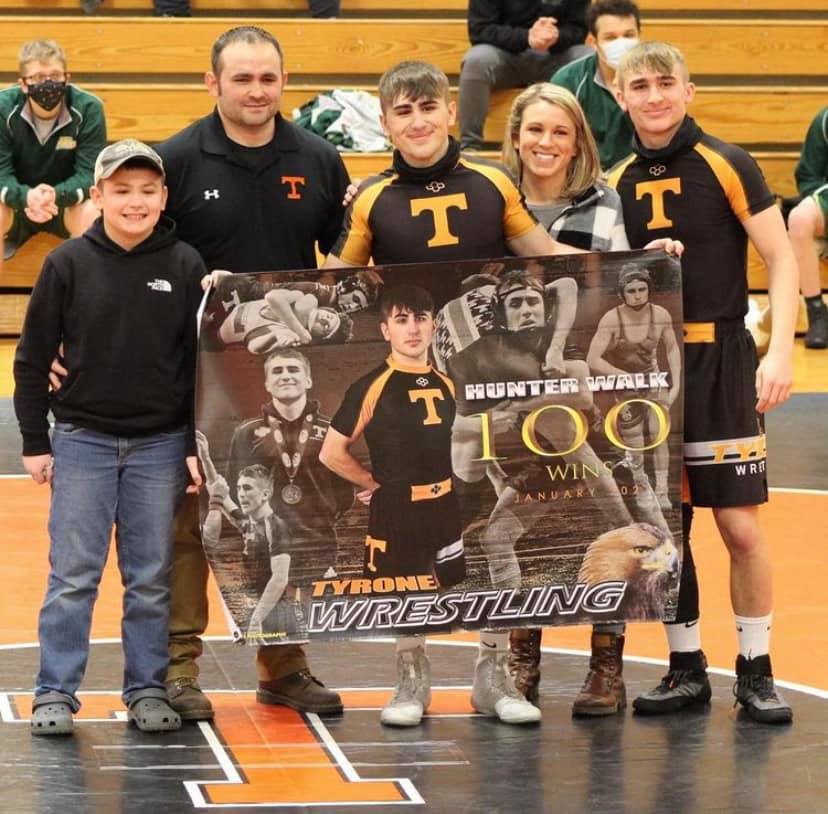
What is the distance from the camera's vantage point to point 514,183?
14.8 feet

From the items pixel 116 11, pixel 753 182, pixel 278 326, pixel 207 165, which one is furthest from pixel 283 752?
pixel 116 11

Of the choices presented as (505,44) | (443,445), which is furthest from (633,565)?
(505,44)

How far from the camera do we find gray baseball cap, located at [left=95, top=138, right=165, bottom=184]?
429 cm

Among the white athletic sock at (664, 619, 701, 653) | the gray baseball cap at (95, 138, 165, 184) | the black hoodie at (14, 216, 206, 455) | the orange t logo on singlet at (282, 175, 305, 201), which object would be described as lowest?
the white athletic sock at (664, 619, 701, 653)

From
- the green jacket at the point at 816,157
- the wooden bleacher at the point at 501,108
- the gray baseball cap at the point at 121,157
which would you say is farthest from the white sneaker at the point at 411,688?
the wooden bleacher at the point at 501,108

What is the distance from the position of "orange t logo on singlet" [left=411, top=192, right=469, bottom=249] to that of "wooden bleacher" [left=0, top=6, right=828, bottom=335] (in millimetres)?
6608

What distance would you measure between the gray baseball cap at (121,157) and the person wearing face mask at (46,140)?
5.33m

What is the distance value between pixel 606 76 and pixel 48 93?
9.49 ft

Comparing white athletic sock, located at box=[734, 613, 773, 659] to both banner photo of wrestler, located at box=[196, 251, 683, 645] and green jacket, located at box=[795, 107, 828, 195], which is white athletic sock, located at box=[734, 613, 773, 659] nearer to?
banner photo of wrestler, located at box=[196, 251, 683, 645]

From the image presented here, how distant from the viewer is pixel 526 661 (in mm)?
4652

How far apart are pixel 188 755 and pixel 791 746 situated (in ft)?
4.50

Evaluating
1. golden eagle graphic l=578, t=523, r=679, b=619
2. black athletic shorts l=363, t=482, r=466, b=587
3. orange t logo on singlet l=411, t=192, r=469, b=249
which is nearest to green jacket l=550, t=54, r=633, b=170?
orange t logo on singlet l=411, t=192, r=469, b=249

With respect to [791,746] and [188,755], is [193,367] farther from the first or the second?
[791,746]

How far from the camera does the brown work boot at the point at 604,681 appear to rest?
4.46m
